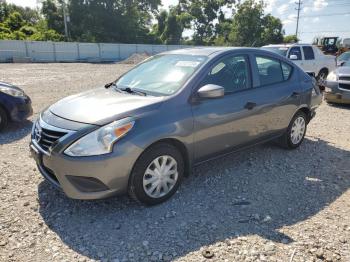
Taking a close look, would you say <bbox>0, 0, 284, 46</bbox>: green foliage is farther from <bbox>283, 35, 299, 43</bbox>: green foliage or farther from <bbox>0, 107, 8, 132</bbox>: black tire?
<bbox>0, 107, 8, 132</bbox>: black tire

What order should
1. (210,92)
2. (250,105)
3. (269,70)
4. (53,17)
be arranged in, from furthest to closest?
(53,17), (269,70), (250,105), (210,92)

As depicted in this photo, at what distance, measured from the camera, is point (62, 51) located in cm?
3070

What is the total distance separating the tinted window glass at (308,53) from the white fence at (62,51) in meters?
24.0

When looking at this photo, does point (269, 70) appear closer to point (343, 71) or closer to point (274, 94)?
point (274, 94)

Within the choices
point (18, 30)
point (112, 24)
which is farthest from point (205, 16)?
point (18, 30)

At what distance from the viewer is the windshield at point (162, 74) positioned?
382 cm

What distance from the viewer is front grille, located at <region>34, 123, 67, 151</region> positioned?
3.23 m

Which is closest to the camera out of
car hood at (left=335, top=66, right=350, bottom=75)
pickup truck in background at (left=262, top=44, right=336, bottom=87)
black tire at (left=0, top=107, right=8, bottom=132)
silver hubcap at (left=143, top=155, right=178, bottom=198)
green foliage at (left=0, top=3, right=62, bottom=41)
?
silver hubcap at (left=143, top=155, right=178, bottom=198)

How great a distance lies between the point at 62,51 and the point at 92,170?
30.4m

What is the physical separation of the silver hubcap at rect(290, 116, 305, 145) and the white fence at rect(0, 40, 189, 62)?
27.5 m

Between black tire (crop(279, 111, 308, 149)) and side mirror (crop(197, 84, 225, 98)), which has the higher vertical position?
side mirror (crop(197, 84, 225, 98))

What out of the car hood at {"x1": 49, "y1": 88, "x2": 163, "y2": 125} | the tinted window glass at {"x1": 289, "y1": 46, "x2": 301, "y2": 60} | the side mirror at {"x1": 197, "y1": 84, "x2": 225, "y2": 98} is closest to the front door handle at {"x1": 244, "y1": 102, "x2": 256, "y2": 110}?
the side mirror at {"x1": 197, "y1": 84, "x2": 225, "y2": 98}

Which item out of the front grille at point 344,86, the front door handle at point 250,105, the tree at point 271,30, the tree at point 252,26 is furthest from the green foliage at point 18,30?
the front door handle at point 250,105

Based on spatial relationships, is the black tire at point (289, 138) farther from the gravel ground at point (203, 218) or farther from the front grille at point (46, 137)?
the front grille at point (46, 137)
